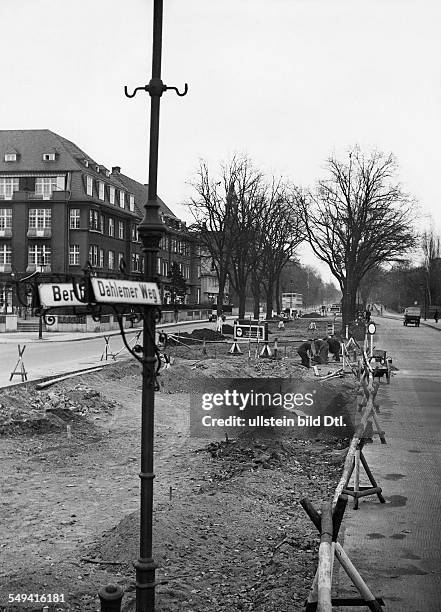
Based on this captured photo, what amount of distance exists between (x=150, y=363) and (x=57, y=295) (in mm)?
916

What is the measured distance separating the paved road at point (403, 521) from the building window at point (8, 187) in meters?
55.6

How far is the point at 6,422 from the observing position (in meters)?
14.3

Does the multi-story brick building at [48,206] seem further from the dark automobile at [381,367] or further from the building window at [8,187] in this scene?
the dark automobile at [381,367]

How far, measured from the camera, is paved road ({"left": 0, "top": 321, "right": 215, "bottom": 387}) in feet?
71.3

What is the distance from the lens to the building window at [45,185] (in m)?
64.8

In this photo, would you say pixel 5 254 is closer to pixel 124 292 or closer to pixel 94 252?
pixel 94 252

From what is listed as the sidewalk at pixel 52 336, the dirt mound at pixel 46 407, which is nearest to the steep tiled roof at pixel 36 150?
the sidewalk at pixel 52 336

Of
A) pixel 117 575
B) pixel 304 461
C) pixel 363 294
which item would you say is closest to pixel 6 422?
pixel 304 461

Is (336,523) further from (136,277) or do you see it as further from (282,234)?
(282,234)

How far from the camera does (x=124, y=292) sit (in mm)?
4234

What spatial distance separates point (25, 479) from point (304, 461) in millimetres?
4270

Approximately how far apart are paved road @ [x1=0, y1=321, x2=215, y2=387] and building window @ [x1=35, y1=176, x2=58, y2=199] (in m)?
28.5

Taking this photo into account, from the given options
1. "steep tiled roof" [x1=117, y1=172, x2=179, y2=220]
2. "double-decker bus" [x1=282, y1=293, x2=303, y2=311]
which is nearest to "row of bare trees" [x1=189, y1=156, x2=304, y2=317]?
"steep tiled roof" [x1=117, y1=172, x2=179, y2=220]

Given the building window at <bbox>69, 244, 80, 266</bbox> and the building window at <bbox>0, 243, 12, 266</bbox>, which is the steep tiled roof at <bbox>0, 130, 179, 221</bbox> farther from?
the building window at <bbox>0, 243, 12, 266</bbox>
